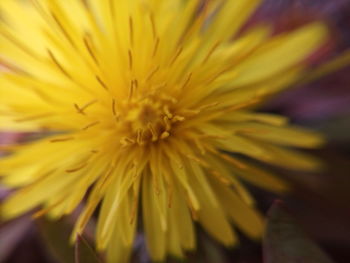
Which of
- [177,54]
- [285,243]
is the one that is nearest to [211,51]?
[177,54]

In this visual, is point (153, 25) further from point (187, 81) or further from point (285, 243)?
point (285, 243)

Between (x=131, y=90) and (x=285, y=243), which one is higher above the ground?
(x=131, y=90)

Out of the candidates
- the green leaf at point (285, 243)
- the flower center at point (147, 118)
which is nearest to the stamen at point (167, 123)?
the flower center at point (147, 118)

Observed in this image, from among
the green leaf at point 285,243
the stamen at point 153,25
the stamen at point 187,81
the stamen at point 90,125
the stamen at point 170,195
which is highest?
the stamen at point 153,25

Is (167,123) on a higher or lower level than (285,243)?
higher

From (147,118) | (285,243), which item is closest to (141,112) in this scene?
(147,118)

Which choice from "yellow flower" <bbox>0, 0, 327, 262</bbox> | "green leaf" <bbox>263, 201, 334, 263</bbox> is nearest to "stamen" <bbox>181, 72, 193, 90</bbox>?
"yellow flower" <bbox>0, 0, 327, 262</bbox>

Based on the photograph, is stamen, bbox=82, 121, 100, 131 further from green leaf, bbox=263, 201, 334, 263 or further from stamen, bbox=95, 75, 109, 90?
green leaf, bbox=263, 201, 334, 263

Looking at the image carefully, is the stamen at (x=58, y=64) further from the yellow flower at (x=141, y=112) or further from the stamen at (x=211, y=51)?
the stamen at (x=211, y=51)

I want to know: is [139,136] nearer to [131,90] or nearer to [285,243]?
[131,90]
